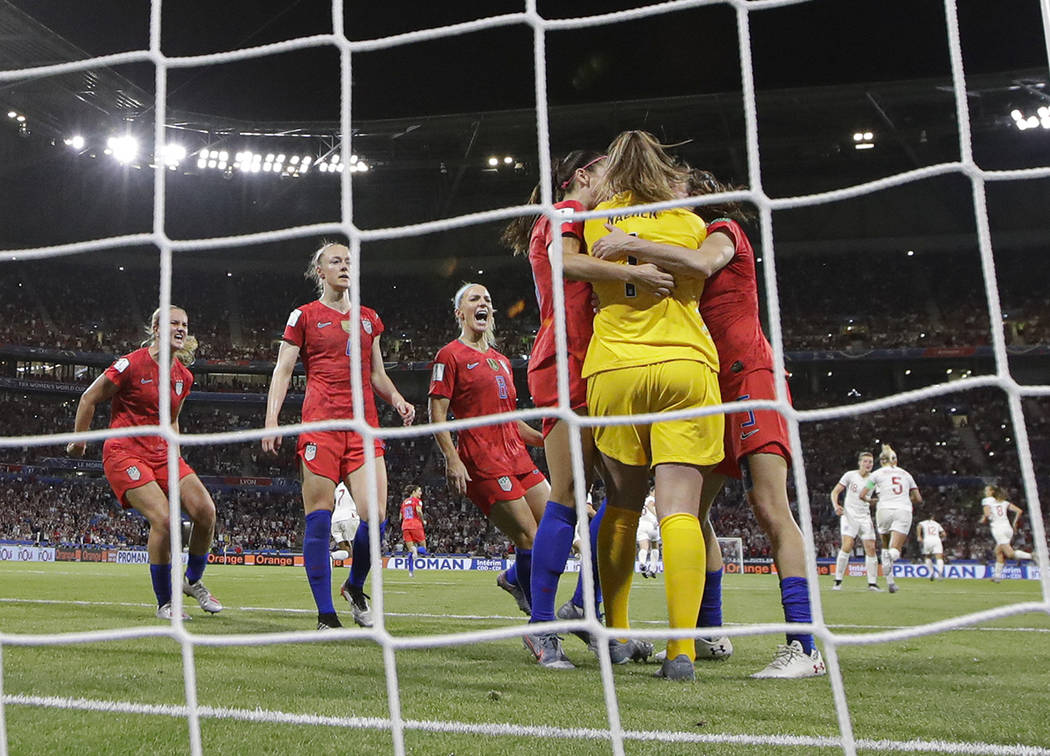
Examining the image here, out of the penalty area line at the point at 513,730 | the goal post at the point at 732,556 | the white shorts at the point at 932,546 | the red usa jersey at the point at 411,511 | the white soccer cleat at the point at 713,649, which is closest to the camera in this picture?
the penalty area line at the point at 513,730

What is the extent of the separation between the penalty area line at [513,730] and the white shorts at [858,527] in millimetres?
8578

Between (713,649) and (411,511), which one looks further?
(411,511)

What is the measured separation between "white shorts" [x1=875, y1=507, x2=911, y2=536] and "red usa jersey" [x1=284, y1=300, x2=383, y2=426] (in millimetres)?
7535

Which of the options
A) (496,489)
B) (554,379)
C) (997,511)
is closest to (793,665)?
Result: (554,379)

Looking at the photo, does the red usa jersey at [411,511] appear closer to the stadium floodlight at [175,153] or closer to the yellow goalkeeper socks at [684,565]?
the yellow goalkeeper socks at [684,565]

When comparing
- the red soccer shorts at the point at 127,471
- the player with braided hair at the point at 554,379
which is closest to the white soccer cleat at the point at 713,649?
the player with braided hair at the point at 554,379

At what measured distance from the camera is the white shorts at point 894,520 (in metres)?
9.97

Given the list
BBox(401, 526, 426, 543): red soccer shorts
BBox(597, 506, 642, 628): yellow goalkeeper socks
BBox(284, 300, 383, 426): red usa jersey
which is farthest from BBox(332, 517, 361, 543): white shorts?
BBox(597, 506, 642, 628): yellow goalkeeper socks

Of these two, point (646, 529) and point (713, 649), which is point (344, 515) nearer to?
point (646, 529)

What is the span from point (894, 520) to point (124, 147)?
21.1m

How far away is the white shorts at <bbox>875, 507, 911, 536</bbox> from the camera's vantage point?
9.97m

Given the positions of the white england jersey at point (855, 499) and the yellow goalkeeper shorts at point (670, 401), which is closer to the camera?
the yellow goalkeeper shorts at point (670, 401)

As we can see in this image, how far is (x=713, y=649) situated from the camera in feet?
11.0

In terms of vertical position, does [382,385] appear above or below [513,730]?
above
